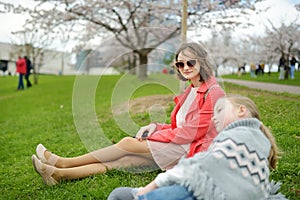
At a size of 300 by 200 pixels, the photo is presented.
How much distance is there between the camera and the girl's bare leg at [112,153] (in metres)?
2.95

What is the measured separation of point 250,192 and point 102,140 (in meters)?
1.73

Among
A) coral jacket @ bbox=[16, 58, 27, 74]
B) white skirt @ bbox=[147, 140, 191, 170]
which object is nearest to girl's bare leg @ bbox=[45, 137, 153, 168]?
white skirt @ bbox=[147, 140, 191, 170]

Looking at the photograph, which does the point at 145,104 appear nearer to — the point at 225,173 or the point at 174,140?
the point at 174,140

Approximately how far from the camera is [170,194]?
168 centimetres

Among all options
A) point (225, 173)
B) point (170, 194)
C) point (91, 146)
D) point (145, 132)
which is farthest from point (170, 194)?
point (91, 146)

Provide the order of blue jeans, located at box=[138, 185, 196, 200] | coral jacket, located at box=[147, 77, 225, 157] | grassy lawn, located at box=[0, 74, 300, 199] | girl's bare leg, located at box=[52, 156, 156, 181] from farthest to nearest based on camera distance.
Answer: girl's bare leg, located at box=[52, 156, 156, 181]
grassy lawn, located at box=[0, 74, 300, 199]
coral jacket, located at box=[147, 77, 225, 157]
blue jeans, located at box=[138, 185, 196, 200]

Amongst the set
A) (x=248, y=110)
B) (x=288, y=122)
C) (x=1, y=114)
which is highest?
(x=248, y=110)

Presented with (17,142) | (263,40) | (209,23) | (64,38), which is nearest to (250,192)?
(17,142)

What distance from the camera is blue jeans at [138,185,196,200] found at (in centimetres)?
168

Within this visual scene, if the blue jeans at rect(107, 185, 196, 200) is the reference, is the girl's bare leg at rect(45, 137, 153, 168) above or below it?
below

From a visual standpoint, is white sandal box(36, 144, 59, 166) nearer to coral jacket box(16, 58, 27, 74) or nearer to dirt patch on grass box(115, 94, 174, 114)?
dirt patch on grass box(115, 94, 174, 114)

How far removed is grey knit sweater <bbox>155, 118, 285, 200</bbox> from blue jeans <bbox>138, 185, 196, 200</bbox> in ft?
0.09

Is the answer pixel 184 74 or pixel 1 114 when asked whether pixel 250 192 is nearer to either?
pixel 184 74

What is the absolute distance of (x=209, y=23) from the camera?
575 inches
